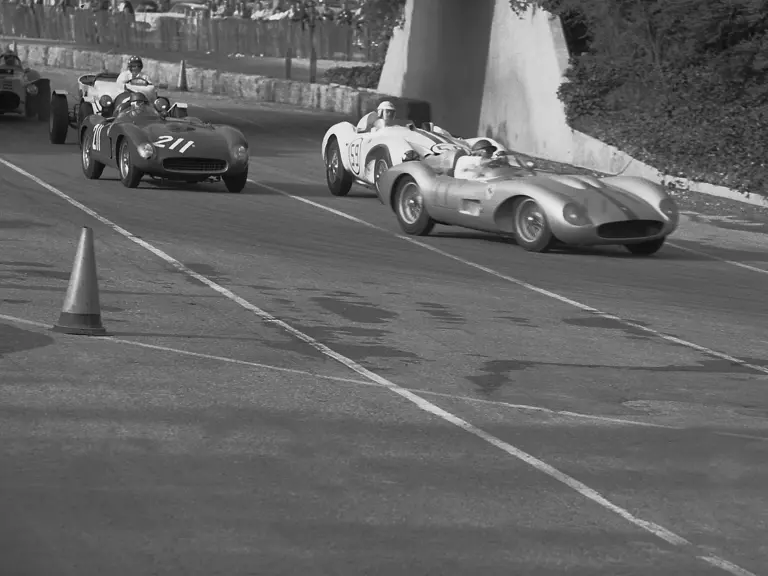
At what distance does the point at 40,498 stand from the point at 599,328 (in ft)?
19.8

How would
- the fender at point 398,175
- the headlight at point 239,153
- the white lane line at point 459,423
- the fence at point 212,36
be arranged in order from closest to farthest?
the white lane line at point 459,423, the fender at point 398,175, the headlight at point 239,153, the fence at point 212,36

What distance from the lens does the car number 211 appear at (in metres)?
19.4

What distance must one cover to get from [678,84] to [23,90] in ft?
41.3

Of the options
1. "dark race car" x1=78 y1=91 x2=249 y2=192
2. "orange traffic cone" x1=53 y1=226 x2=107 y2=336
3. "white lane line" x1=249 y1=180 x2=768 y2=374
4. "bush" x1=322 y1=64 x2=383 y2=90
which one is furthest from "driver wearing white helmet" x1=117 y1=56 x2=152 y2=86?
"bush" x1=322 y1=64 x2=383 y2=90

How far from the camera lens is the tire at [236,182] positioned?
20203 millimetres

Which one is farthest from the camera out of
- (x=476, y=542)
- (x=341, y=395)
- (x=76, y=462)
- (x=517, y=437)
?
(x=341, y=395)

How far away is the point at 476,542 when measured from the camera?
20.0ft

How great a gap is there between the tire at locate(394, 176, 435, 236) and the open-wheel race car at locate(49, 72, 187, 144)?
5367mm

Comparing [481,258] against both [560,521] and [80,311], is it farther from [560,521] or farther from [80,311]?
[560,521]

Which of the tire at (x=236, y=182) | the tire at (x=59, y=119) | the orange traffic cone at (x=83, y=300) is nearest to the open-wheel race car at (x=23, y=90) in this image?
the tire at (x=59, y=119)

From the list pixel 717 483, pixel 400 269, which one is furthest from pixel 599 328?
pixel 717 483

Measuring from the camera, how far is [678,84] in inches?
1045

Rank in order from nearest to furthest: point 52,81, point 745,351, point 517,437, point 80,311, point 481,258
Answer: point 517,437 < point 80,311 < point 745,351 < point 481,258 < point 52,81

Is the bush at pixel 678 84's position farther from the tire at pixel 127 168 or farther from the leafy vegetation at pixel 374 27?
the tire at pixel 127 168
